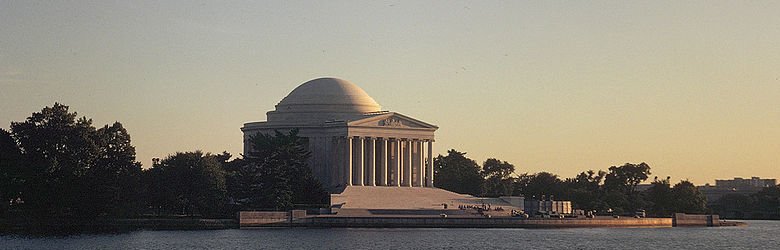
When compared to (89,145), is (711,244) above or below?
below

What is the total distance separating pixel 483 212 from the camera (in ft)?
541

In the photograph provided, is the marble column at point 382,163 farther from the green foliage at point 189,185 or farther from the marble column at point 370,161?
the green foliage at point 189,185

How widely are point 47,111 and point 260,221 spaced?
21750 mm

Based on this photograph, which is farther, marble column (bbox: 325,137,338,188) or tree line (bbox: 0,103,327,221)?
marble column (bbox: 325,137,338,188)

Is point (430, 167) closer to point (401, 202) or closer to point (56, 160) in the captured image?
point (401, 202)

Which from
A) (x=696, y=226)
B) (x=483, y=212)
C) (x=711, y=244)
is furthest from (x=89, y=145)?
(x=696, y=226)

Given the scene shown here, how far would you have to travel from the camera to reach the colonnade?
187 m

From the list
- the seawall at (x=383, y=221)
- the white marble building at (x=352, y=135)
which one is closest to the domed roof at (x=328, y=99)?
the white marble building at (x=352, y=135)

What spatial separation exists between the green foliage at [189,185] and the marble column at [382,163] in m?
38.7

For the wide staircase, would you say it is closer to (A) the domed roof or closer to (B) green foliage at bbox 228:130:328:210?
(B) green foliage at bbox 228:130:328:210

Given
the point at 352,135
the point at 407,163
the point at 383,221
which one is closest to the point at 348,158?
the point at 352,135

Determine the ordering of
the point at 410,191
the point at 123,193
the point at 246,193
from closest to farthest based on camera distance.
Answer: the point at 123,193 < the point at 246,193 < the point at 410,191

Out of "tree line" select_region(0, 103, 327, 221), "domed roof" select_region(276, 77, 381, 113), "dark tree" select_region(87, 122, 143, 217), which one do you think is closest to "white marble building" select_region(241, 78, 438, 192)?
"domed roof" select_region(276, 77, 381, 113)

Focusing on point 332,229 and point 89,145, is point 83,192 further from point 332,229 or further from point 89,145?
point 332,229
